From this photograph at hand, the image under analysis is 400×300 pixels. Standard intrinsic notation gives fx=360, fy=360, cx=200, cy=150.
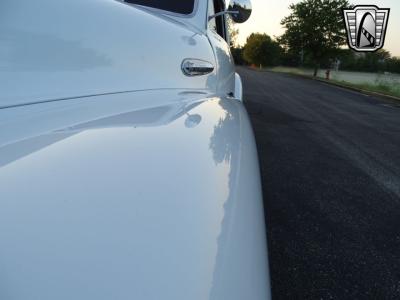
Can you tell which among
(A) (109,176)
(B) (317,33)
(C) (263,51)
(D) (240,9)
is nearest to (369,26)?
(D) (240,9)

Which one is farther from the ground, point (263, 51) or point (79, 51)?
point (79, 51)

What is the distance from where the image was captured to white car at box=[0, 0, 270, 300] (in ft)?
1.30

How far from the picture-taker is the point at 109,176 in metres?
0.57

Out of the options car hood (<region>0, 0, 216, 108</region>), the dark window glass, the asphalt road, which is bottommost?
the asphalt road

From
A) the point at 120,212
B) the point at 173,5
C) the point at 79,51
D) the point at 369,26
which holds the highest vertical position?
the point at 369,26

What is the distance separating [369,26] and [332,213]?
1570 centimetres

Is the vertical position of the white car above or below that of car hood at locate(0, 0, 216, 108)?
below

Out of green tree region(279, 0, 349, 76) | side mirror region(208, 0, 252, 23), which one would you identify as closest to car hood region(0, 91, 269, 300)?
side mirror region(208, 0, 252, 23)

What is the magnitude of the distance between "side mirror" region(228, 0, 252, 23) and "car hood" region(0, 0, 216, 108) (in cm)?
125

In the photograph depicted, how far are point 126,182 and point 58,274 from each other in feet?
0.69

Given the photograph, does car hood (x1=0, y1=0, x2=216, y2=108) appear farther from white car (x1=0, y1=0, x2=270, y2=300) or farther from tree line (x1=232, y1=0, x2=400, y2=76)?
tree line (x1=232, y1=0, x2=400, y2=76)

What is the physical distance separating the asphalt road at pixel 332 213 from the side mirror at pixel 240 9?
4.26 feet

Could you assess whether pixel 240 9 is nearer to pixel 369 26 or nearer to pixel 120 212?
pixel 120 212

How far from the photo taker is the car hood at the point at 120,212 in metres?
0.38
